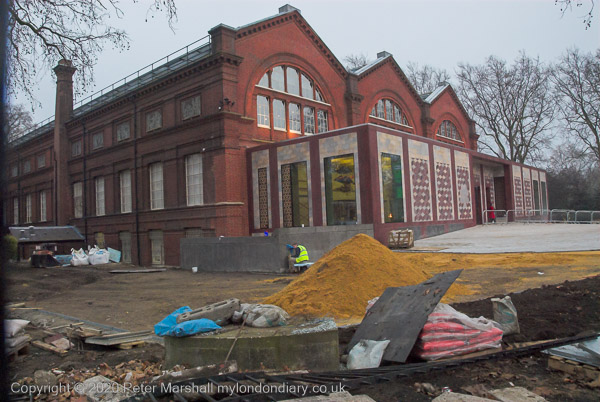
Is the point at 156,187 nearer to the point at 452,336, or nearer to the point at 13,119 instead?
the point at 13,119

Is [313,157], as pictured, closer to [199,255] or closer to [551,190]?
[199,255]

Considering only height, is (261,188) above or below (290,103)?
below

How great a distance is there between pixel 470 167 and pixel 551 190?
1129 inches

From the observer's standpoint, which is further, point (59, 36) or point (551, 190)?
point (551, 190)

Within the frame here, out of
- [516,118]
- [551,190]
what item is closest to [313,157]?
[516,118]

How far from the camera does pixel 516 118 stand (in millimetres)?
43094

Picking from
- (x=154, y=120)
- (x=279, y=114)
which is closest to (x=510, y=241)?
(x=279, y=114)

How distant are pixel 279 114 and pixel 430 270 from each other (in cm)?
1455

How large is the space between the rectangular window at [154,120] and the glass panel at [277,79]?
6.91 metres

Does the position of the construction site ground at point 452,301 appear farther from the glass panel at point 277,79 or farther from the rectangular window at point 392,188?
the glass panel at point 277,79

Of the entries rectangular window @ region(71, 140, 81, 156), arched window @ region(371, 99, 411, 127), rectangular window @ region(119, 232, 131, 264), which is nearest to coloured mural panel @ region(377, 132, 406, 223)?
arched window @ region(371, 99, 411, 127)

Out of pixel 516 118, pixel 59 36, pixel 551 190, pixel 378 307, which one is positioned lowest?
pixel 378 307

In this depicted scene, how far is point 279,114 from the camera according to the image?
24656 millimetres

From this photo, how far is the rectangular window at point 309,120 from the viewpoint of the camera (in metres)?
26.0
